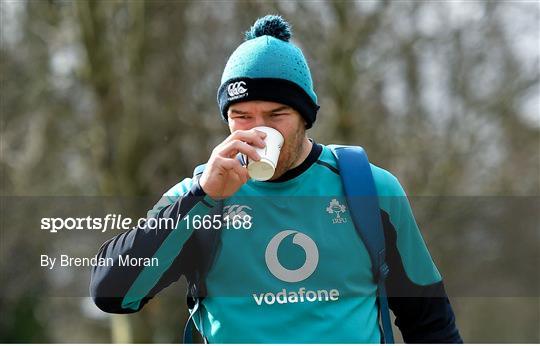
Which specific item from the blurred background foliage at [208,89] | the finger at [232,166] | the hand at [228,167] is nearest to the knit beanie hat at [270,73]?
the hand at [228,167]

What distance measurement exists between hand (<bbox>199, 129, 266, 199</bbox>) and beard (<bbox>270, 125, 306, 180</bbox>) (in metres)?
0.15

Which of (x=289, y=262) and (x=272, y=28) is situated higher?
(x=272, y=28)

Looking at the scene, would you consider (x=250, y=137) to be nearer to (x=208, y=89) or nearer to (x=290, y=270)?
(x=290, y=270)

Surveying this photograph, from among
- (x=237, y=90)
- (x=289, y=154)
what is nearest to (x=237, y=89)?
(x=237, y=90)

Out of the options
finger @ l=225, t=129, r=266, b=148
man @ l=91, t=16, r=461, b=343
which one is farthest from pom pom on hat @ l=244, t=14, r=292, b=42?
finger @ l=225, t=129, r=266, b=148

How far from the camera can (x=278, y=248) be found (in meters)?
2.92

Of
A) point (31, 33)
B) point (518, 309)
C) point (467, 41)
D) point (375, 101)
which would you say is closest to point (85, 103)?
point (31, 33)

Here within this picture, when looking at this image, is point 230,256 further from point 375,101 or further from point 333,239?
point 375,101

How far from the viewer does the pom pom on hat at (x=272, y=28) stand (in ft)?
10.5

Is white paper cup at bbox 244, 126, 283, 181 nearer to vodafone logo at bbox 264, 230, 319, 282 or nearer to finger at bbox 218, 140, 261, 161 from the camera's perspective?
finger at bbox 218, 140, 261, 161

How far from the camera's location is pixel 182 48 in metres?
15.4

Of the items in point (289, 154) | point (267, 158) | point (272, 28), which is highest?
point (272, 28)

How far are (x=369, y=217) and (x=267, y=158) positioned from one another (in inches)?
14.9

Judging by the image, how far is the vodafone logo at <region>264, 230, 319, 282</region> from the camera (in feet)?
9.52
